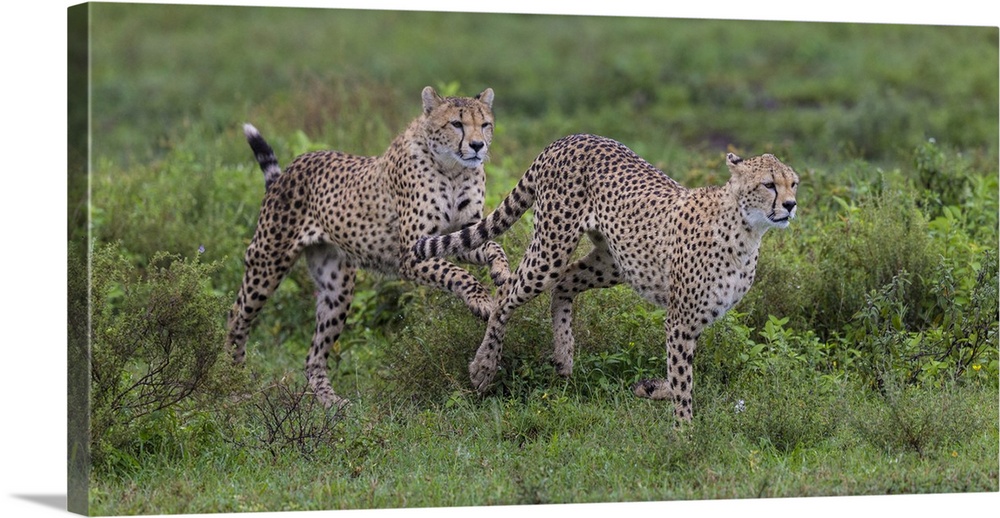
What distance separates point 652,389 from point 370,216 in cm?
160

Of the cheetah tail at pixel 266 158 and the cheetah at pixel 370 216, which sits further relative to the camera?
the cheetah tail at pixel 266 158

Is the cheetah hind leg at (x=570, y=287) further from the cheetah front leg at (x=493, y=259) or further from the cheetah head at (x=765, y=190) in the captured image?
the cheetah head at (x=765, y=190)

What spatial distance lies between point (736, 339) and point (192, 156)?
4.49 m

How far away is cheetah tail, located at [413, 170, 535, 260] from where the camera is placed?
6664mm

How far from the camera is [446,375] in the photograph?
6.85m

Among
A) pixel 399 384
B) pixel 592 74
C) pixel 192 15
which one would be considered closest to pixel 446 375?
pixel 399 384

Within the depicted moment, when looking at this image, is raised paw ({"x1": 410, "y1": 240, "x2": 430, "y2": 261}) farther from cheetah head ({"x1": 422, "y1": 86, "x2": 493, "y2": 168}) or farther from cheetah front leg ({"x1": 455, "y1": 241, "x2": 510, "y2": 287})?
cheetah head ({"x1": 422, "y1": 86, "x2": 493, "y2": 168})

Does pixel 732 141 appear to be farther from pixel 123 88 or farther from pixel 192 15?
pixel 192 15

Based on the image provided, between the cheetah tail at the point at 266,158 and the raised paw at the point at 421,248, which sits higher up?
the cheetah tail at the point at 266,158

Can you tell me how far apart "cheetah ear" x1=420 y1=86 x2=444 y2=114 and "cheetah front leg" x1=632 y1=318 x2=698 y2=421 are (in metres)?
1.47

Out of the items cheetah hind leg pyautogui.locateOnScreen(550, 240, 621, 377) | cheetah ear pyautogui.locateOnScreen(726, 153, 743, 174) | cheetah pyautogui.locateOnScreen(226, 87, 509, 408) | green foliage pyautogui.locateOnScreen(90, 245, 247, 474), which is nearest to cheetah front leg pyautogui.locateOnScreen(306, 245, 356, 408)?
cheetah pyautogui.locateOnScreen(226, 87, 509, 408)

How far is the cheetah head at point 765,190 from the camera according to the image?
5.90 metres

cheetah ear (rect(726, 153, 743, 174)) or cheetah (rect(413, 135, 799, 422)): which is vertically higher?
cheetah ear (rect(726, 153, 743, 174))

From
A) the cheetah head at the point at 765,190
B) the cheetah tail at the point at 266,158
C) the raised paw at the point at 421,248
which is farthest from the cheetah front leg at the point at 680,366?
the cheetah tail at the point at 266,158
